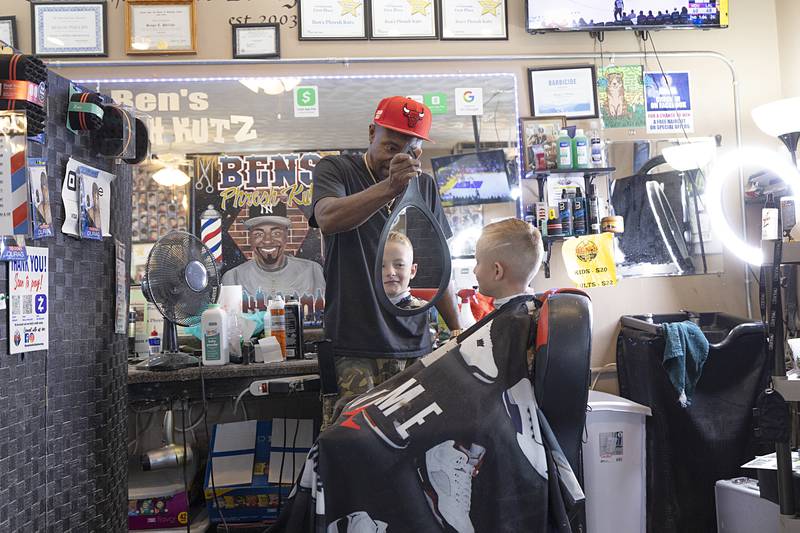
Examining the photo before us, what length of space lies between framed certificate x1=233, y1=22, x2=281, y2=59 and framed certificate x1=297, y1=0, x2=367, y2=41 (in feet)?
0.43

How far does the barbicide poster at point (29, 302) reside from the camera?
1410mm

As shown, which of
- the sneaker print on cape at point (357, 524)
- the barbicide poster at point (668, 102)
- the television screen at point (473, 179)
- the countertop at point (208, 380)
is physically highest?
the barbicide poster at point (668, 102)

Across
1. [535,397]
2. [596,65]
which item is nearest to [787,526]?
[535,397]

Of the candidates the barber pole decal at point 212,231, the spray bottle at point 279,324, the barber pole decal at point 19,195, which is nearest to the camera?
the barber pole decal at point 19,195

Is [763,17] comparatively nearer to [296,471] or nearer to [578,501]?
[578,501]

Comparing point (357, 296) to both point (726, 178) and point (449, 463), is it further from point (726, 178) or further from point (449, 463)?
point (726, 178)

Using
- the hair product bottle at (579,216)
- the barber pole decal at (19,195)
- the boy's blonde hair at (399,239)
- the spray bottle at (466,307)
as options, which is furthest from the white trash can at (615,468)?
the barber pole decal at (19,195)

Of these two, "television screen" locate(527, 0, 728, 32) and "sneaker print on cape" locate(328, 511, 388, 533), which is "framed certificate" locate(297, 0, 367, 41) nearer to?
"television screen" locate(527, 0, 728, 32)

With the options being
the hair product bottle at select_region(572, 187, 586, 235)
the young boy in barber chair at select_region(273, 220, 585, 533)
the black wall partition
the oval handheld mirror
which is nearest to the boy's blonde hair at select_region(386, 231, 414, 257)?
the oval handheld mirror

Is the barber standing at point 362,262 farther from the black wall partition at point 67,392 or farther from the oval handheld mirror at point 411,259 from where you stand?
the black wall partition at point 67,392

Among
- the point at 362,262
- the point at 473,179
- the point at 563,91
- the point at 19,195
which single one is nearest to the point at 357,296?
the point at 362,262

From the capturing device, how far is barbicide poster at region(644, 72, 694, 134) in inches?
135

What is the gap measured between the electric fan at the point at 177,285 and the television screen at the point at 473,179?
3.74 ft

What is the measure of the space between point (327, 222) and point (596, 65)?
2.04 metres
